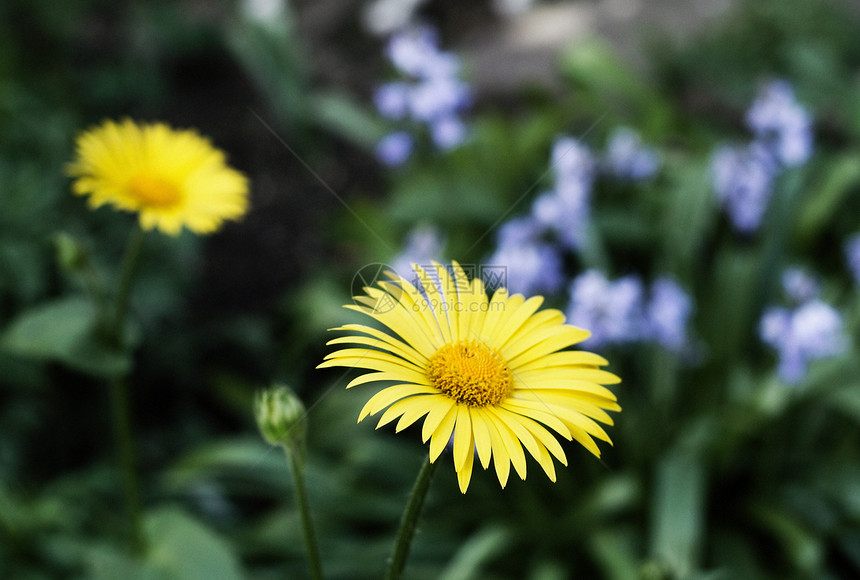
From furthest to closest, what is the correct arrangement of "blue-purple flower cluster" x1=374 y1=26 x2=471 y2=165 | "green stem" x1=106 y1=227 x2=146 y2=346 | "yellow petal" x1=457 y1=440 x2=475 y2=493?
"blue-purple flower cluster" x1=374 y1=26 x2=471 y2=165
"green stem" x1=106 y1=227 x2=146 y2=346
"yellow petal" x1=457 y1=440 x2=475 y2=493

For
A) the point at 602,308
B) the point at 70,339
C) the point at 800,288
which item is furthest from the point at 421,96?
the point at 70,339

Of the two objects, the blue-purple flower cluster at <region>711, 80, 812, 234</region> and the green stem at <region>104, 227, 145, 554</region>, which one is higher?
the blue-purple flower cluster at <region>711, 80, 812, 234</region>

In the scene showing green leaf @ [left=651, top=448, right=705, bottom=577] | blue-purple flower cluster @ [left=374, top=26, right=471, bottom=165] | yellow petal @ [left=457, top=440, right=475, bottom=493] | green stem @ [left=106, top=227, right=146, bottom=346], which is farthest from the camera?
blue-purple flower cluster @ [left=374, top=26, right=471, bottom=165]

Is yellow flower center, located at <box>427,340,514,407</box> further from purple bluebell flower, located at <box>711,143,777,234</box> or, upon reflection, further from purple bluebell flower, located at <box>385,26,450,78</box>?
purple bluebell flower, located at <box>711,143,777,234</box>

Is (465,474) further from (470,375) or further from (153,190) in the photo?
(153,190)

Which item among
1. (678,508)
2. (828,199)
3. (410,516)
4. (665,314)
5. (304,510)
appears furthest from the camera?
(828,199)

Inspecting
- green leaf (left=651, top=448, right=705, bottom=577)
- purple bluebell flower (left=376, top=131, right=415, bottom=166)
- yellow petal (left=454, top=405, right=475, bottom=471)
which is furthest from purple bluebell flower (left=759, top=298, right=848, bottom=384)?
yellow petal (left=454, top=405, right=475, bottom=471)
